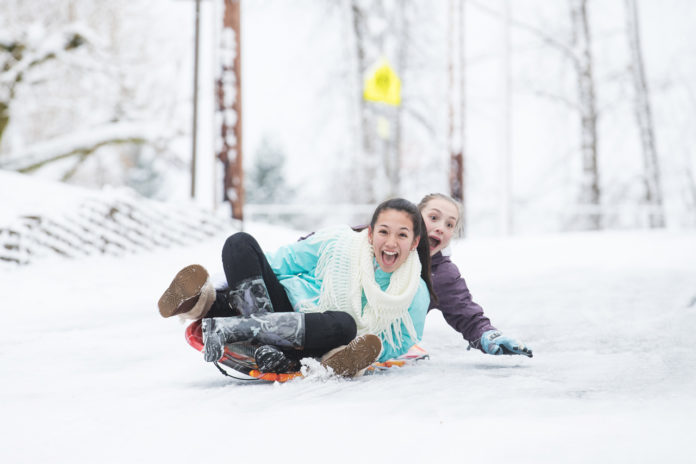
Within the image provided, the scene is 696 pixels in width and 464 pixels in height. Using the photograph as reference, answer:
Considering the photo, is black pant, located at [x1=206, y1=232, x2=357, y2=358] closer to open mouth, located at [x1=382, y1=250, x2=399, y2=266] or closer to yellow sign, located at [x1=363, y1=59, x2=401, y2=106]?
open mouth, located at [x1=382, y1=250, x2=399, y2=266]

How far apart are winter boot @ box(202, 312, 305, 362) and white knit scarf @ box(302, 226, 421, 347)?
0.47 feet

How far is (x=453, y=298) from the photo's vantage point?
2.67 metres

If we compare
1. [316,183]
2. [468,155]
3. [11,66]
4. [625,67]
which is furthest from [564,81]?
[11,66]

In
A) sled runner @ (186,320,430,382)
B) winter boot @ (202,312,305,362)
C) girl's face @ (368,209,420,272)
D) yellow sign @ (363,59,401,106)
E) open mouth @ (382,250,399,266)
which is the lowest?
sled runner @ (186,320,430,382)

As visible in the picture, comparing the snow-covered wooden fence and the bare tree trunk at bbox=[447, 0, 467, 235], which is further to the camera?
the bare tree trunk at bbox=[447, 0, 467, 235]

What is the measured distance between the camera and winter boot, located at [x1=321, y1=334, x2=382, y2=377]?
2.15 metres

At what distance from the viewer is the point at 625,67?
42.3ft

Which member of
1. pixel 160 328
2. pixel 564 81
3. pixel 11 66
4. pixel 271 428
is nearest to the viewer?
pixel 271 428

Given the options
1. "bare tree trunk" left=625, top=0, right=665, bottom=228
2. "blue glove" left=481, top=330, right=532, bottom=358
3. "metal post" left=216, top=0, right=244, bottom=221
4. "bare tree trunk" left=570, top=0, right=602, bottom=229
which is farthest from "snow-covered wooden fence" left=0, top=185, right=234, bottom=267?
"bare tree trunk" left=625, top=0, right=665, bottom=228

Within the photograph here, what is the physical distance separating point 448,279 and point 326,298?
2.07ft

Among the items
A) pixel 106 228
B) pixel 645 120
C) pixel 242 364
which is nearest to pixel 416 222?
pixel 242 364

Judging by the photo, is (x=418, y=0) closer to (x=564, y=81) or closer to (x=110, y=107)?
(x=564, y=81)

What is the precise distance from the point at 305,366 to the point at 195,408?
45 centimetres

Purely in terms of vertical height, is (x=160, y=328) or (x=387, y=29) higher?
(x=387, y=29)
